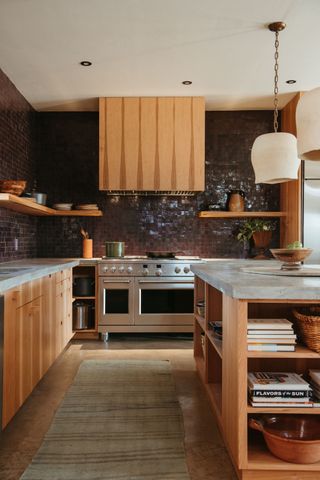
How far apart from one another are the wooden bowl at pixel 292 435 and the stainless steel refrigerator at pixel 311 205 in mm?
3082

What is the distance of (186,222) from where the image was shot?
541 cm

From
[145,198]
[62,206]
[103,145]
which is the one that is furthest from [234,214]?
[62,206]

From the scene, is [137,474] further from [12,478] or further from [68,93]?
[68,93]

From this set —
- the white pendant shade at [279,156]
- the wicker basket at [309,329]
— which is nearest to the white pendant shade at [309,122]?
the white pendant shade at [279,156]

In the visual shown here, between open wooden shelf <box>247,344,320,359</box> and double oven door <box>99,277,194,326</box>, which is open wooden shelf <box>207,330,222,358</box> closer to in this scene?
open wooden shelf <box>247,344,320,359</box>

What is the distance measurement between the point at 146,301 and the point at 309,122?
305cm

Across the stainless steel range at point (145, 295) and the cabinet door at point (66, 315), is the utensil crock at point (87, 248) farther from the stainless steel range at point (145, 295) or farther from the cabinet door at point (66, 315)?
the cabinet door at point (66, 315)

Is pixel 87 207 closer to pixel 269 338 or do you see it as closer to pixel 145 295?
pixel 145 295

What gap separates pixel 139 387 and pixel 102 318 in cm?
166

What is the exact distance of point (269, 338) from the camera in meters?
1.80

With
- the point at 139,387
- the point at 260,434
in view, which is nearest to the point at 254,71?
the point at 139,387

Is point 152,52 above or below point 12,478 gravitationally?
above

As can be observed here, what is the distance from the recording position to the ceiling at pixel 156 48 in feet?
10.2

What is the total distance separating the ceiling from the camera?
10.2 ft
